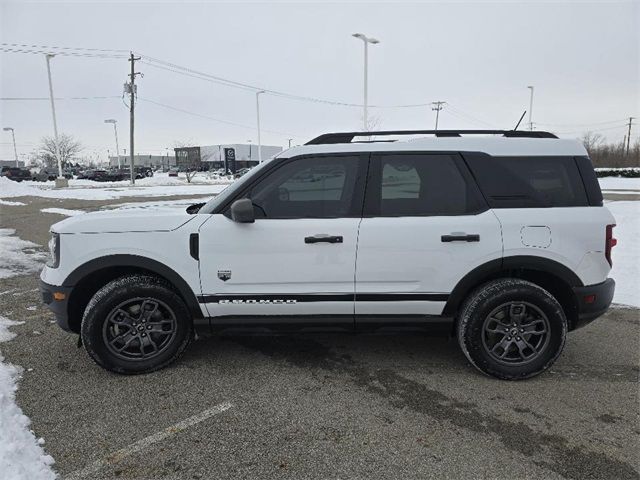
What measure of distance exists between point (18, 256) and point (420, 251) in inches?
306

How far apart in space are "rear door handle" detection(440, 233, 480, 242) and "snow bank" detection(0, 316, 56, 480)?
2843 mm

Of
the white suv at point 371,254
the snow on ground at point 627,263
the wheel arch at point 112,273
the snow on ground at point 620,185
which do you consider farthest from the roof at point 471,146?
the snow on ground at point 620,185

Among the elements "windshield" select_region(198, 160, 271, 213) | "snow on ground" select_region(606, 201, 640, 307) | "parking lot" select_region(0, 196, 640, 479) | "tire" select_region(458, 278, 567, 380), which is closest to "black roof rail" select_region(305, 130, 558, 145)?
"windshield" select_region(198, 160, 271, 213)

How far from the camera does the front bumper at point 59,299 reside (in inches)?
141

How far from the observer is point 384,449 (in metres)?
2.73

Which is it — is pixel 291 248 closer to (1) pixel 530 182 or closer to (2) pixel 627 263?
(1) pixel 530 182

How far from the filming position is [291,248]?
349 centimetres

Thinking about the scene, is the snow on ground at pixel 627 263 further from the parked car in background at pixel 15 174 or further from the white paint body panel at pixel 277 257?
the parked car in background at pixel 15 174

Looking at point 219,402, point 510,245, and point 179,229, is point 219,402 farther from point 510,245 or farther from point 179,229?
point 510,245

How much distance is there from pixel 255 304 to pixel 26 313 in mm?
3169

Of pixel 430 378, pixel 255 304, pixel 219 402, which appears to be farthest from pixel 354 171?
pixel 219 402

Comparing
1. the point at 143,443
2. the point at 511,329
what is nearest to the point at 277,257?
the point at 143,443

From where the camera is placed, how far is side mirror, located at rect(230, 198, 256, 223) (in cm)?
341

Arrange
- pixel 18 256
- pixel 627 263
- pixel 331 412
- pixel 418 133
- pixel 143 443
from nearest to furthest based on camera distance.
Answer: pixel 143 443, pixel 331 412, pixel 418 133, pixel 627 263, pixel 18 256
